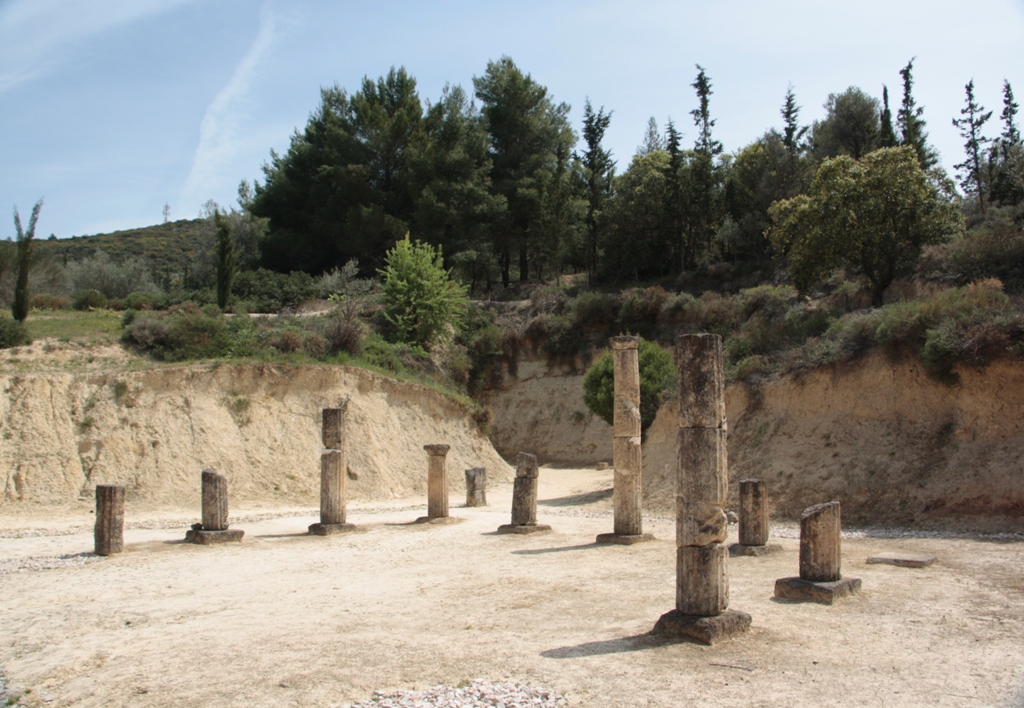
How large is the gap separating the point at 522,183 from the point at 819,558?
38.9 meters

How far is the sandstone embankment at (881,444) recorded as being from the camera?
56.5ft

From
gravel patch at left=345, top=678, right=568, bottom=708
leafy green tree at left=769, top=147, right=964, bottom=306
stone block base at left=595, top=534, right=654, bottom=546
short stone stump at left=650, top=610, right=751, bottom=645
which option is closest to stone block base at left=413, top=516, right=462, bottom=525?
stone block base at left=595, top=534, right=654, bottom=546

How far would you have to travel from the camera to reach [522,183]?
47.5 metres

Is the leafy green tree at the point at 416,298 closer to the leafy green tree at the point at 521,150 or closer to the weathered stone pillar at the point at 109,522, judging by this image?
the leafy green tree at the point at 521,150

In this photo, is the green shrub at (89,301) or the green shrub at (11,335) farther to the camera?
the green shrub at (89,301)

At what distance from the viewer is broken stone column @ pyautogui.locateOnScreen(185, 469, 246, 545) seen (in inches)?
666

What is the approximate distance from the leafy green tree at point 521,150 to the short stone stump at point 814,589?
1506 inches

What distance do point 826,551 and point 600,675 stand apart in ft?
15.1

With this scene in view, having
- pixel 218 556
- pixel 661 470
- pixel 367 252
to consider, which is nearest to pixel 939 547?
pixel 661 470

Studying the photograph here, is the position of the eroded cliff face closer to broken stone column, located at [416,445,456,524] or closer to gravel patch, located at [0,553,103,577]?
broken stone column, located at [416,445,456,524]

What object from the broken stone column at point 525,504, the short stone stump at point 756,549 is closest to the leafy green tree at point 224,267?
the broken stone column at point 525,504

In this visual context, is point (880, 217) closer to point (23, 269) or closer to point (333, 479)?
point (333, 479)

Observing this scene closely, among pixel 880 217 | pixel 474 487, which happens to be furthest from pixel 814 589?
pixel 880 217

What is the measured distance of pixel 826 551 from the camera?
10750 mm
